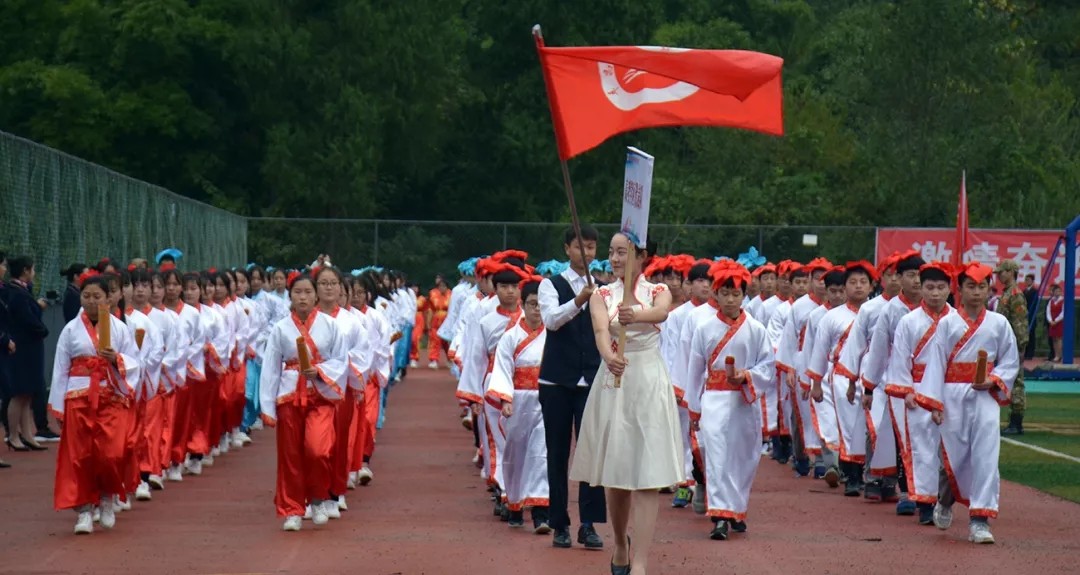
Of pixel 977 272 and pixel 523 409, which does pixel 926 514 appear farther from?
pixel 523 409

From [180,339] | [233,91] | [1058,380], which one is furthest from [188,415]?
[233,91]

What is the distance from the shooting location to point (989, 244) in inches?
1433

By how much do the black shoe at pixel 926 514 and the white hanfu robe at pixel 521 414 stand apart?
2.60 meters

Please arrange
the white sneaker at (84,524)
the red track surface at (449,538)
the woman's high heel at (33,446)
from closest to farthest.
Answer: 1. the red track surface at (449,538)
2. the white sneaker at (84,524)
3. the woman's high heel at (33,446)

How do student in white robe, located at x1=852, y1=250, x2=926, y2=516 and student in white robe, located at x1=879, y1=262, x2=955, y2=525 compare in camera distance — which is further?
student in white robe, located at x1=852, y1=250, x2=926, y2=516

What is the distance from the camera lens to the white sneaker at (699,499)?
554 inches

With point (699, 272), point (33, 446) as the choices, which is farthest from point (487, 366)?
point (33, 446)

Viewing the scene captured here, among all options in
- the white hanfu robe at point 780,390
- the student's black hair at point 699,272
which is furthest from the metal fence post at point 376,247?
the student's black hair at point 699,272

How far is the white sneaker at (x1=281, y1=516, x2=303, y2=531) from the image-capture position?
41.0 ft

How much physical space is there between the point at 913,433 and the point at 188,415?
6552 mm

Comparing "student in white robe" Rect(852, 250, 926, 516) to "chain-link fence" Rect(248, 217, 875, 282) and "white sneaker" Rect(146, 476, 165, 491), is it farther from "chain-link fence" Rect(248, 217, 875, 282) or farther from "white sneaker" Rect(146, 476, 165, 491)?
"chain-link fence" Rect(248, 217, 875, 282)

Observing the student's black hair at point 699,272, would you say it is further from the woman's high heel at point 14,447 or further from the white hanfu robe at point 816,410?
the woman's high heel at point 14,447

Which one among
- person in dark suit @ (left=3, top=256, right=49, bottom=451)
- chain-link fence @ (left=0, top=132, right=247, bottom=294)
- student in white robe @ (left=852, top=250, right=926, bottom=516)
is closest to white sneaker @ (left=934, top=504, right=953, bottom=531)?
student in white robe @ (left=852, top=250, right=926, bottom=516)

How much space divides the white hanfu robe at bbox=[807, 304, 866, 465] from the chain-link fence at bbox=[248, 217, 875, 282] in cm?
2191
